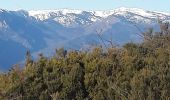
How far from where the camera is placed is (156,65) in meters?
24.6

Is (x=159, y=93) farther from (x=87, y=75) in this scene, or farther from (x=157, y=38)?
(x=157, y=38)

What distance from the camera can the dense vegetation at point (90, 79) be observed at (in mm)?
22469

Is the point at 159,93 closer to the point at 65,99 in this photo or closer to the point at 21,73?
the point at 65,99

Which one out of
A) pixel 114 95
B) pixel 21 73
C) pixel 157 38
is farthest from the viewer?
pixel 157 38

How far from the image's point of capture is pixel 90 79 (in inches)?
923

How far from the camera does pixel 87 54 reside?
25781 mm

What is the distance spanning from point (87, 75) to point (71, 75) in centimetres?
70

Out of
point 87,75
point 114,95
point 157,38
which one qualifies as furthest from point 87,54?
point 157,38

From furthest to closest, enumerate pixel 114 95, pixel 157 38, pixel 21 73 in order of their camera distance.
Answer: pixel 157 38, pixel 21 73, pixel 114 95

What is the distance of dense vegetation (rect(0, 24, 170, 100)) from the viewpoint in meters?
22.5

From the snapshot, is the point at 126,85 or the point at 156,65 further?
the point at 156,65

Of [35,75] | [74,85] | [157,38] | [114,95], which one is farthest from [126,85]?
[157,38]

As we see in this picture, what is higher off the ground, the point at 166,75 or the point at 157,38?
the point at 166,75

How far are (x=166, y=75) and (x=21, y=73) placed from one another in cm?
638
